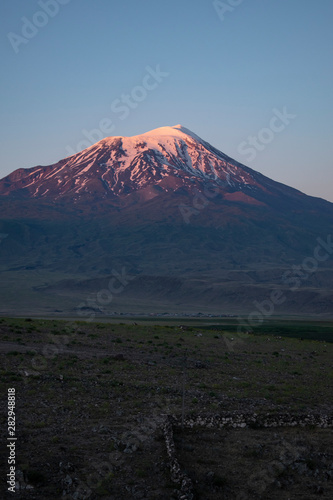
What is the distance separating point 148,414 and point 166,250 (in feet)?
431

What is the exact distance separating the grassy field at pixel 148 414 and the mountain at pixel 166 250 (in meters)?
61.1

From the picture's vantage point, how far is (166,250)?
145m

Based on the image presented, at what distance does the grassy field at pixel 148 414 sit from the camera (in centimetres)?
927

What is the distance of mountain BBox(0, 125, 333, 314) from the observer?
96500 millimetres

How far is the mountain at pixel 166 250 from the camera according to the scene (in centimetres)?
9650

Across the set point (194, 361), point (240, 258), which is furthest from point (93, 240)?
point (194, 361)

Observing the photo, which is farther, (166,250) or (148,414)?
(166,250)

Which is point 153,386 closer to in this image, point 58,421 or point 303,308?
point 58,421

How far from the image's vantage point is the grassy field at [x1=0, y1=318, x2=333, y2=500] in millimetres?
9266

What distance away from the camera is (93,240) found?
153250 mm

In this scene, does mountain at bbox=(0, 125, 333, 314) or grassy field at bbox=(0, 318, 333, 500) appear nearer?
grassy field at bbox=(0, 318, 333, 500)

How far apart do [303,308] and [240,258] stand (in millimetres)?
55249

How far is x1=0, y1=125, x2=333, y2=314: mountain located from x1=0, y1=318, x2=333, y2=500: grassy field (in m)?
61.1

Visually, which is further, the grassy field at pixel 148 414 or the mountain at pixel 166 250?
the mountain at pixel 166 250
